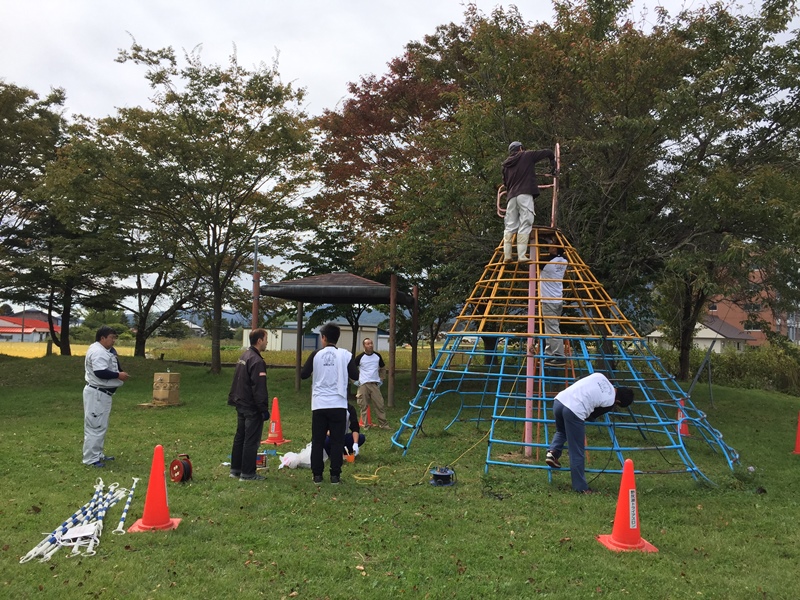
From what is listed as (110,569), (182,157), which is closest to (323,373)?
(110,569)

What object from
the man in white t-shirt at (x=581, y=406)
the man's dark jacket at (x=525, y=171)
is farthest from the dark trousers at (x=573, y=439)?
the man's dark jacket at (x=525, y=171)

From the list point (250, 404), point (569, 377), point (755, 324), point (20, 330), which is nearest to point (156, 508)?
point (250, 404)

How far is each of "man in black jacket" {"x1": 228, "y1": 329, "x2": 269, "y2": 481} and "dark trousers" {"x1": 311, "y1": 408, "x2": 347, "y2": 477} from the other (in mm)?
586

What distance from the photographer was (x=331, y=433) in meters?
6.53

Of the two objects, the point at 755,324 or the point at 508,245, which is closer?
the point at 508,245

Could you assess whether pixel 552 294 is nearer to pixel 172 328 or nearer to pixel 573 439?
pixel 573 439

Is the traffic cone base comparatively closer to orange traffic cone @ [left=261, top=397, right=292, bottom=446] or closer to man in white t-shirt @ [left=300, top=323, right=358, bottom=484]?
man in white t-shirt @ [left=300, top=323, right=358, bottom=484]

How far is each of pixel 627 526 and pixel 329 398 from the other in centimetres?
327

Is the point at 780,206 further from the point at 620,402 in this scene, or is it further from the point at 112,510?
the point at 112,510

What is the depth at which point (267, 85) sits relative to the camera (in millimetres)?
16266

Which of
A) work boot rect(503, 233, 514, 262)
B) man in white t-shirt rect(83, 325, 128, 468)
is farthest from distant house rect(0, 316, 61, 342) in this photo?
work boot rect(503, 233, 514, 262)

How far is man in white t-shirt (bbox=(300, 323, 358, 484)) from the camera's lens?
636 cm

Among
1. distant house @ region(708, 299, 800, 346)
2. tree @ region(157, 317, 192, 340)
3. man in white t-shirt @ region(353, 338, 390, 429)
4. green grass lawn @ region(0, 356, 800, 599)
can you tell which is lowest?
green grass lawn @ region(0, 356, 800, 599)

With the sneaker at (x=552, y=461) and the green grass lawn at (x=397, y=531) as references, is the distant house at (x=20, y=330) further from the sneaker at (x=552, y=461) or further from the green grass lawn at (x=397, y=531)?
the sneaker at (x=552, y=461)
